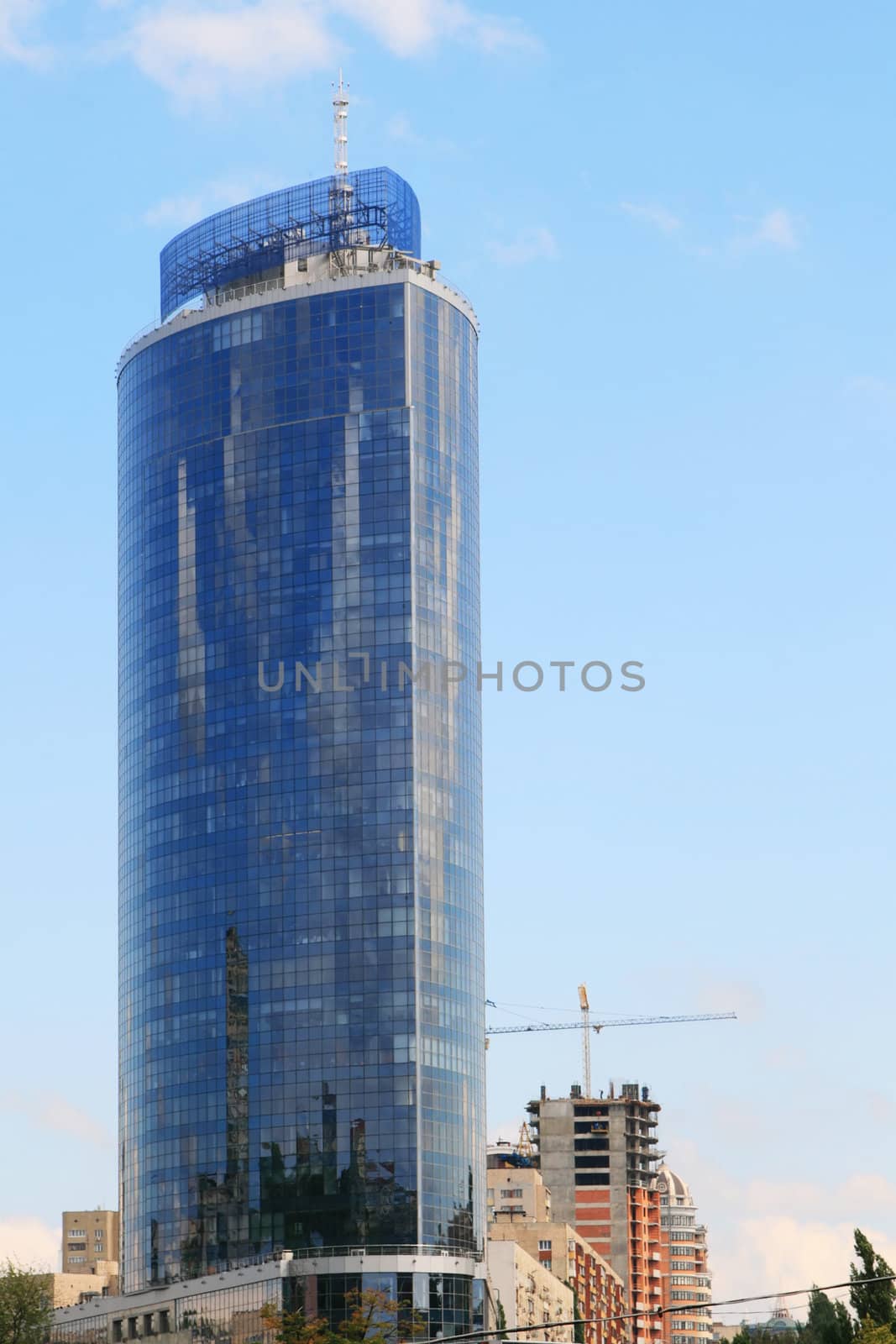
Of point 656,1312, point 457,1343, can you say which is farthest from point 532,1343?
point 457,1343

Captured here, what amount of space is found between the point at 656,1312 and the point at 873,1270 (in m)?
86.3

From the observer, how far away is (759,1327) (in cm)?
16275

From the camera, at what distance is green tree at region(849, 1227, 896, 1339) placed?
6152 inches

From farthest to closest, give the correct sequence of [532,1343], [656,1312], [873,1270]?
[873,1270]
[656,1312]
[532,1343]

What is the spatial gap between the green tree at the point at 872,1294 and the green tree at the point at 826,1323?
3.84 ft

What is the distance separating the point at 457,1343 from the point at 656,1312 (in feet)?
396

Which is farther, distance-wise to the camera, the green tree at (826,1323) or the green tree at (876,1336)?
the green tree at (826,1323)

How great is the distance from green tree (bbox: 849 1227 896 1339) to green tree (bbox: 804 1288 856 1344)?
3.84ft

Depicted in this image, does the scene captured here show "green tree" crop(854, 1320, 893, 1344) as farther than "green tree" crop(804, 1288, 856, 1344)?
No

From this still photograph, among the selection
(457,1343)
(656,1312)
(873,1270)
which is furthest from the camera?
(457,1343)

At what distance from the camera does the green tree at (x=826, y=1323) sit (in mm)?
156000

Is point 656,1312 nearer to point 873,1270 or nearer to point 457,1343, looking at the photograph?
point 873,1270

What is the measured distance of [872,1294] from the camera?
163375mm

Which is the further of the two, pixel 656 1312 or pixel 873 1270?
pixel 873 1270
